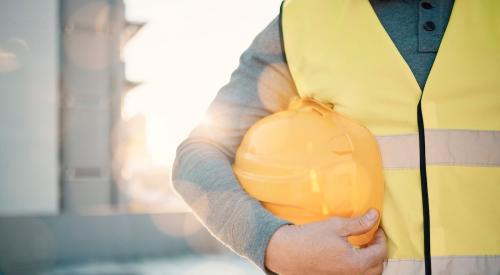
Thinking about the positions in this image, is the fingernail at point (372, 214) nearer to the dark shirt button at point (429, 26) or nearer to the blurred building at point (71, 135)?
the dark shirt button at point (429, 26)

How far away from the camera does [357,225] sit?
4.89 ft

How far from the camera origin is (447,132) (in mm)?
1591

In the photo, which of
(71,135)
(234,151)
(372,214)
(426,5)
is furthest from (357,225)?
(71,135)

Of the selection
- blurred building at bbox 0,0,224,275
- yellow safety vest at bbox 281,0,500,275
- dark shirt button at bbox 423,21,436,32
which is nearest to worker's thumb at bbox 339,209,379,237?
yellow safety vest at bbox 281,0,500,275

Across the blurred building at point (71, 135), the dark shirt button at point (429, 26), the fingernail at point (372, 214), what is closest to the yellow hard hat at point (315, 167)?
the fingernail at point (372, 214)

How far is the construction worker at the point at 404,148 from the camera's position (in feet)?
5.05

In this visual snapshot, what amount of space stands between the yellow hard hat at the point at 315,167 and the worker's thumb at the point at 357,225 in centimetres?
5

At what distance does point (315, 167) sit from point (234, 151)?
0.40 metres

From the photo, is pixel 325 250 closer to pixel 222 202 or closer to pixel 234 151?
pixel 222 202

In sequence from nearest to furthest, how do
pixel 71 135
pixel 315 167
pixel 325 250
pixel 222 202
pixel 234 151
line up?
pixel 325 250 < pixel 315 167 < pixel 222 202 < pixel 234 151 < pixel 71 135

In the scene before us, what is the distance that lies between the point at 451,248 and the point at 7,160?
12.7 meters

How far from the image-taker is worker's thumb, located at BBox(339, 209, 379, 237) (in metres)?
1.48

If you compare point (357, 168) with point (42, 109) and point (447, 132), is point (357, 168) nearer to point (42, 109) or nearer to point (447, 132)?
point (447, 132)

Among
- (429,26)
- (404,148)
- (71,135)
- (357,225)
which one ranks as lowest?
(71,135)
